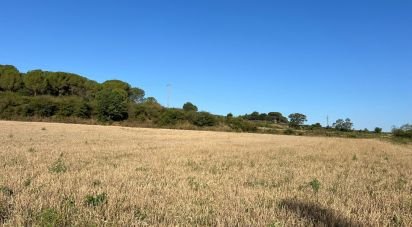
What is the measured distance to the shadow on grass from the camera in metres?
5.55

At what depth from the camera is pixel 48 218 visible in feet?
16.0

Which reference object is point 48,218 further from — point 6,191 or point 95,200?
point 6,191

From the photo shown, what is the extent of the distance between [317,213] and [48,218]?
12.4 ft

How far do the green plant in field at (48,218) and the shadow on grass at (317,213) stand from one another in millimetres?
3315

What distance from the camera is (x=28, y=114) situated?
222 feet

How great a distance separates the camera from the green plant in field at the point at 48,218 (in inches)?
188

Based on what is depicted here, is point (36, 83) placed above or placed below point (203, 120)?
above

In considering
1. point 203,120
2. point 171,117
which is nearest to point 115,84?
point 171,117

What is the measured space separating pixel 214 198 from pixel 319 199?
1.91 metres

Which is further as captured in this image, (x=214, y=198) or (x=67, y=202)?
(x=214, y=198)

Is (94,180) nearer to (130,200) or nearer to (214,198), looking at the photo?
(130,200)

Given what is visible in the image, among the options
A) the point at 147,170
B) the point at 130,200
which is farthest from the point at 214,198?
the point at 147,170

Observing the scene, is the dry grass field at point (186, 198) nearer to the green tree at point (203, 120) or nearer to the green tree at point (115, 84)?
the green tree at point (203, 120)

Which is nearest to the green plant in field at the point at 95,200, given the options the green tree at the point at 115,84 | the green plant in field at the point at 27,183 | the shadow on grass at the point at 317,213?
the green plant in field at the point at 27,183
